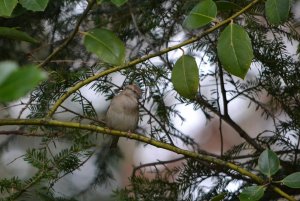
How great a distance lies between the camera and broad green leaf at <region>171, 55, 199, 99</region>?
63cm

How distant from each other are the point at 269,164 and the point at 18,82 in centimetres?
43

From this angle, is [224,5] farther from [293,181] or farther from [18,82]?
[18,82]

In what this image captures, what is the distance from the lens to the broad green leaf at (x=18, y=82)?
0.25 metres

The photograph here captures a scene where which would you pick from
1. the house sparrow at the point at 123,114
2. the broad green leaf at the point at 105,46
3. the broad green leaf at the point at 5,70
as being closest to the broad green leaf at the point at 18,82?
the broad green leaf at the point at 5,70

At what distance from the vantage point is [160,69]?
828mm

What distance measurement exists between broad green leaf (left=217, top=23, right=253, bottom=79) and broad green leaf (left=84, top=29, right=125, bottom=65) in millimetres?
125

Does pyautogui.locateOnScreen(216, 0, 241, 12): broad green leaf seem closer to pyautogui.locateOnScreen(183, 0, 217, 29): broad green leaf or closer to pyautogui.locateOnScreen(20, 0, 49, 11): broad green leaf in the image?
pyautogui.locateOnScreen(183, 0, 217, 29): broad green leaf

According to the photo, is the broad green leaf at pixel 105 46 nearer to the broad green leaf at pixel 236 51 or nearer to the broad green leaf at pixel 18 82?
the broad green leaf at pixel 236 51

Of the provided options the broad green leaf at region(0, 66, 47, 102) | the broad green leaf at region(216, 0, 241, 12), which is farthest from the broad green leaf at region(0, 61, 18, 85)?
the broad green leaf at region(216, 0, 241, 12)

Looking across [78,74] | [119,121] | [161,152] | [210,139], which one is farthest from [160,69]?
[210,139]

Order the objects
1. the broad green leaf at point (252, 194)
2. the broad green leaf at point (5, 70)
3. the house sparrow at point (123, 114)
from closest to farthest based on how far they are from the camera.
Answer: the broad green leaf at point (5, 70)
the broad green leaf at point (252, 194)
the house sparrow at point (123, 114)

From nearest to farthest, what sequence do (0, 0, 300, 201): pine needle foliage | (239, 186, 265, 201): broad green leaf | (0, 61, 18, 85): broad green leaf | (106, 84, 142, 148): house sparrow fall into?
(0, 61, 18, 85): broad green leaf → (239, 186, 265, 201): broad green leaf → (0, 0, 300, 201): pine needle foliage → (106, 84, 142, 148): house sparrow

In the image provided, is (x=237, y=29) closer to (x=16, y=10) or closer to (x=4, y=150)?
(x=16, y=10)

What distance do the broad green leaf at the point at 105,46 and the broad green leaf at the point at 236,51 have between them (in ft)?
0.41
